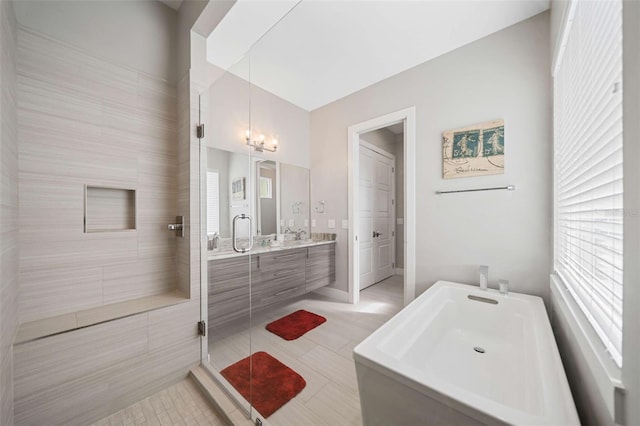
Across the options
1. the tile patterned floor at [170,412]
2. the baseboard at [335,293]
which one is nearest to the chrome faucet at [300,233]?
the baseboard at [335,293]

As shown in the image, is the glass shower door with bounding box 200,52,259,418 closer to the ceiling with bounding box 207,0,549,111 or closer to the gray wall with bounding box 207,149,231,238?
the gray wall with bounding box 207,149,231,238

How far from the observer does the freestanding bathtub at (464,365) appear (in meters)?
0.72

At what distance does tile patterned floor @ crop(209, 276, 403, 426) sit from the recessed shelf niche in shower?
3.36 feet

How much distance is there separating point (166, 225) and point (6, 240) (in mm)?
781

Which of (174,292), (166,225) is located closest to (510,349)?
(174,292)

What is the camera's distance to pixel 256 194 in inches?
91.1

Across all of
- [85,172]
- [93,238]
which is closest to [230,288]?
[93,238]

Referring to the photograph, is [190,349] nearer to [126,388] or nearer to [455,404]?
[126,388]

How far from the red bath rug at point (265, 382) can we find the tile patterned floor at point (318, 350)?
45 mm

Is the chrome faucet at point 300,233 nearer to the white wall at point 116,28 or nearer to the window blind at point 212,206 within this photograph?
the window blind at point 212,206

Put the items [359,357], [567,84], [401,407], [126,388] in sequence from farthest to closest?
[126,388] < [567,84] < [359,357] < [401,407]

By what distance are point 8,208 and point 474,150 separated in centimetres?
297

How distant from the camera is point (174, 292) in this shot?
5.81ft

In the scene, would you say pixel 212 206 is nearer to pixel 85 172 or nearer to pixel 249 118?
pixel 85 172
